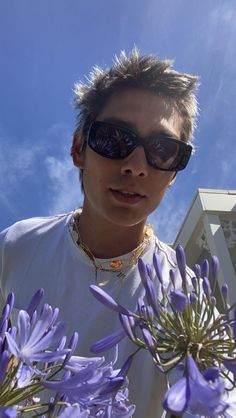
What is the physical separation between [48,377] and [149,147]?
3.02 feet

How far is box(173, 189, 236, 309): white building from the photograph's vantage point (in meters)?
9.36

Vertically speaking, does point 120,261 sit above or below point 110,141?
below

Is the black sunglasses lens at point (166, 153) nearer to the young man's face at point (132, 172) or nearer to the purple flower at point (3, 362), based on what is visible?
the young man's face at point (132, 172)

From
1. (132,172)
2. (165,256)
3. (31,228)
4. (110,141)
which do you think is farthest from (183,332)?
(31,228)

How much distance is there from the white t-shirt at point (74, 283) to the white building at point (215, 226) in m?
7.24

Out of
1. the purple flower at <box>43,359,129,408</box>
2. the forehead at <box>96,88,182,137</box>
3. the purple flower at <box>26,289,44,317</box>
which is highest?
the forehead at <box>96,88,182,137</box>

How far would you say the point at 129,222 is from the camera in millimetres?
1493

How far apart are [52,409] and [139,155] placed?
0.95 metres

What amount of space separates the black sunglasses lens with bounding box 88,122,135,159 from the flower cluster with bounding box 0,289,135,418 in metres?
0.87

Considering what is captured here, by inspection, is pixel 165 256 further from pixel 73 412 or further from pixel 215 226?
pixel 215 226

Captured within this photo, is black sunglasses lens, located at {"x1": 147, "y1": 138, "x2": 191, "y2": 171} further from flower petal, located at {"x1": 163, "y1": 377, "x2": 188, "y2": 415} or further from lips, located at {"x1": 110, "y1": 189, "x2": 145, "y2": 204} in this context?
flower petal, located at {"x1": 163, "y1": 377, "x2": 188, "y2": 415}

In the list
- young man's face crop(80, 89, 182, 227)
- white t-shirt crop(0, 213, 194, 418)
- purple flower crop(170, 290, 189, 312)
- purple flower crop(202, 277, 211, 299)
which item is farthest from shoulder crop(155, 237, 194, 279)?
purple flower crop(170, 290, 189, 312)

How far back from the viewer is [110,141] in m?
1.50

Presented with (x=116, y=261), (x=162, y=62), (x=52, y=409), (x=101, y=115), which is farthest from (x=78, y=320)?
(x=52, y=409)
